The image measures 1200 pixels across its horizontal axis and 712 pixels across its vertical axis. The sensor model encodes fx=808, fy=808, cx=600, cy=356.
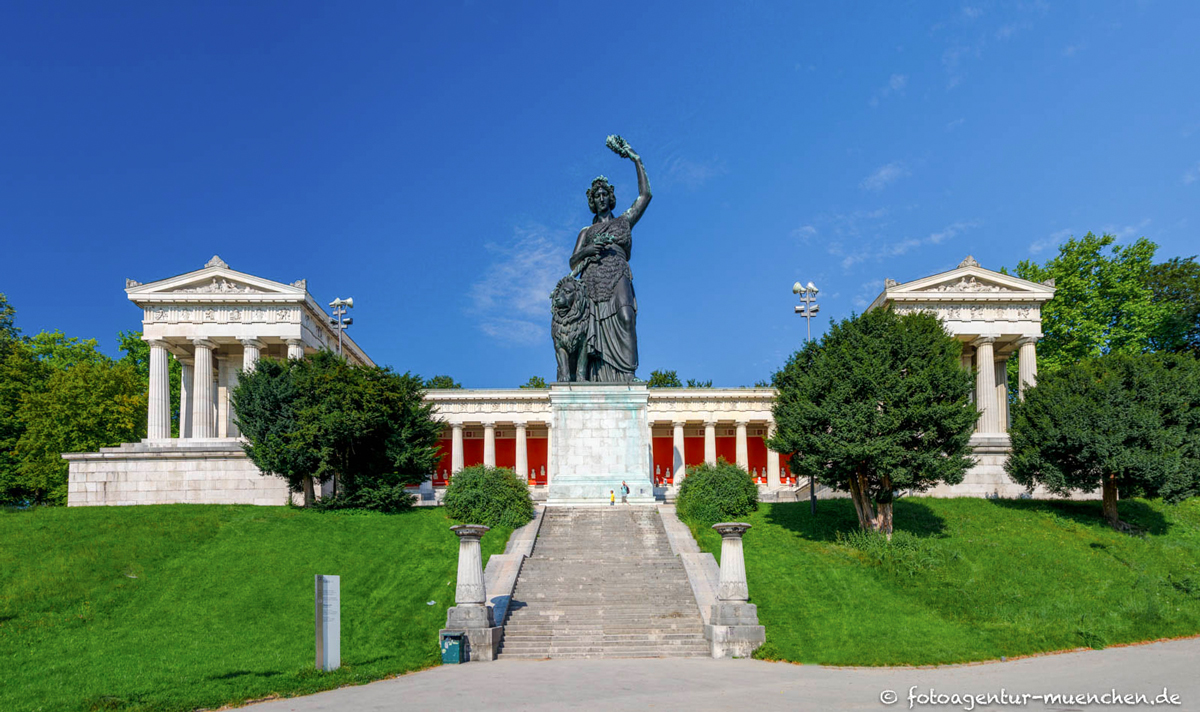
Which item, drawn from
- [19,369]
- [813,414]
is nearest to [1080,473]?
[813,414]

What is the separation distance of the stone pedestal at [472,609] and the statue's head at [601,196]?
17.3 metres

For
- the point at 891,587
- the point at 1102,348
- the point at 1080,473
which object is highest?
the point at 1102,348

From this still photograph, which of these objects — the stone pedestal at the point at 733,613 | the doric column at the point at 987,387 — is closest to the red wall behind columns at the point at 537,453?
the doric column at the point at 987,387

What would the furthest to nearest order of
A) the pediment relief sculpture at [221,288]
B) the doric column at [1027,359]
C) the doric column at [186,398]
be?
1. the doric column at [186,398]
2. the doric column at [1027,359]
3. the pediment relief sculpture at [221,288]

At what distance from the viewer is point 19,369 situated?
4900 centimetres

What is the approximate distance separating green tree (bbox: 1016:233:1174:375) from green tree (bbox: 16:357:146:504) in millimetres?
57649

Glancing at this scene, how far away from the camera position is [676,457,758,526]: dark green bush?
25578 millimetres

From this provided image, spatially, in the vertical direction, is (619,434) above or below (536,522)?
above

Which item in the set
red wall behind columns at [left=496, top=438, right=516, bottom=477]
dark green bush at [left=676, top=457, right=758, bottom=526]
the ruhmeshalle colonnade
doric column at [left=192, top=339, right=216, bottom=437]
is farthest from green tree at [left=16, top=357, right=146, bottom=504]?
dark green bush at [left=676, top=457, right=758, bottom=526]

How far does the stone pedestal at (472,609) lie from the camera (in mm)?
16094

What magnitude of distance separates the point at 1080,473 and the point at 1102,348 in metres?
28.3

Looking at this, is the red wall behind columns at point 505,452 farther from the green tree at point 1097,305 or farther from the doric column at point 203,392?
the green tree at point 1097,305

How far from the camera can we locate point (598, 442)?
91.9ft

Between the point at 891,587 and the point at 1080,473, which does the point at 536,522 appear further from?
the point at 1080,473
